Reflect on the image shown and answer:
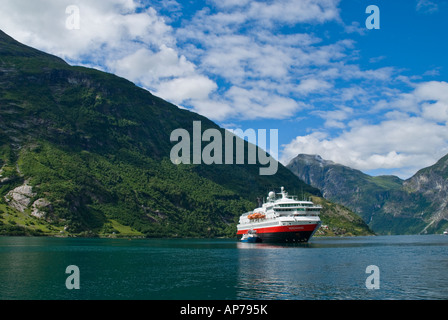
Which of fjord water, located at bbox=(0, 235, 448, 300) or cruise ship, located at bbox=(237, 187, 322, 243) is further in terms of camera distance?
cruise ship, located at bbox=(237, 187, 322, 243)

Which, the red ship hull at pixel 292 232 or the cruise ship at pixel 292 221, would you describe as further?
the red ship hull at pixel 292 232

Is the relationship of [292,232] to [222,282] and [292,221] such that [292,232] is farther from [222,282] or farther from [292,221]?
[222,282]

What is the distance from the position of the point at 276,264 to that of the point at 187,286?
3477 cm

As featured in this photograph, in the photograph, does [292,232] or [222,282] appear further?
[292,232]

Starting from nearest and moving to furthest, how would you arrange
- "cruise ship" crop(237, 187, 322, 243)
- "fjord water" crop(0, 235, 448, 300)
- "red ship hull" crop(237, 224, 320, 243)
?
"fjord water" crop(0, 235, 448, 300) → "cruise ship" crop(237, 187, 322, 243) → "red ship hull" crop(237, 224, 320, 243)

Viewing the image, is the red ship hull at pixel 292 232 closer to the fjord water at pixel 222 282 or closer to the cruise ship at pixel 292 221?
the cruise ship at pixel 292 221

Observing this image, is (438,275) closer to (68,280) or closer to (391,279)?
(391,279)

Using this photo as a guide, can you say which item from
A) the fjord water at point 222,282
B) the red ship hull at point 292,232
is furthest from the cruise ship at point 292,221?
the fjord water at point 222,282

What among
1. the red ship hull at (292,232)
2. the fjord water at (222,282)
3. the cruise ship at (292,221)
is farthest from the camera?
the red ship hull at (292,232)

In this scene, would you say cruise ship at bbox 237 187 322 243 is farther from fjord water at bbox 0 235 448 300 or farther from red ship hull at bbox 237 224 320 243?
fjord water at bbox 0 235 448 300

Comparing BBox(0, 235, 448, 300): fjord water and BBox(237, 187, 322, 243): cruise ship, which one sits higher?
BBox(237, 187, 322, 243): cruise ship

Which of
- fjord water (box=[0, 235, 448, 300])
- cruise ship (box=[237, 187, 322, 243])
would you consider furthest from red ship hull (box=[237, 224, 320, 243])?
fjord water (box=[0, 235, 448, 300])

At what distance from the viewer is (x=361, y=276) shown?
75.0 meters

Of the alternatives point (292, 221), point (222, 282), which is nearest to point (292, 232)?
point (292, 221)
